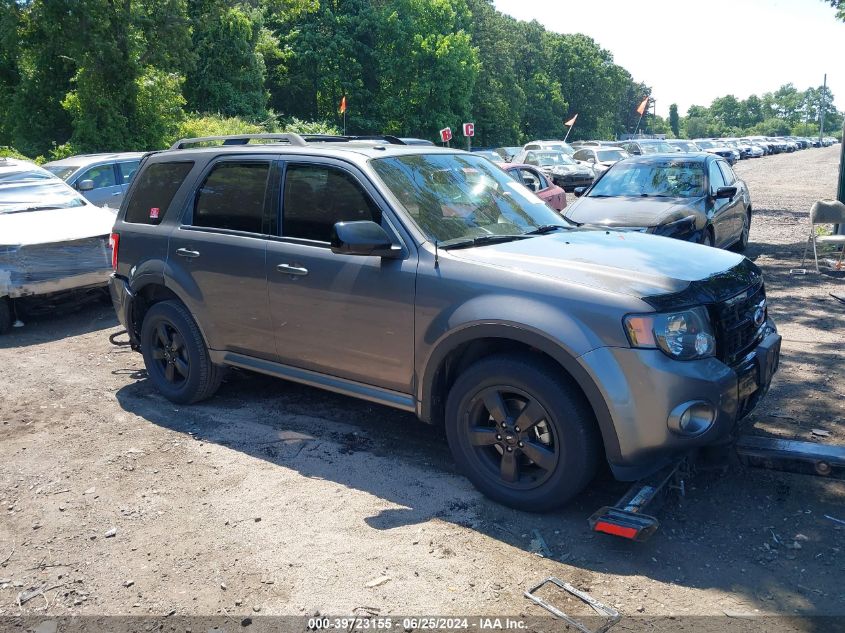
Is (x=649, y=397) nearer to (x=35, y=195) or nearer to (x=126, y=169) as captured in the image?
(x=35, y=195)

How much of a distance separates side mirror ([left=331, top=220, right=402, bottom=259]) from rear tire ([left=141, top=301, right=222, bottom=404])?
180 cm

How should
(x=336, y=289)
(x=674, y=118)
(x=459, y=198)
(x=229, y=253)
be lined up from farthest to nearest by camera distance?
1. (x=674, y=118)
2. (x=229, y=253)
3. (x=459, y=198)
4. (x=336, y=289)

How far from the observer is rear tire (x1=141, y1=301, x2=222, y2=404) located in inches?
225

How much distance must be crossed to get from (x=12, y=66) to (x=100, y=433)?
2752 cm

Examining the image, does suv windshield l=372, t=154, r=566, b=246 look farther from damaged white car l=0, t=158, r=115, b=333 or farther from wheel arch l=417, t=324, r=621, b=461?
damaged white car l=0, t=158, r=115, b=333

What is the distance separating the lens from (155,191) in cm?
605

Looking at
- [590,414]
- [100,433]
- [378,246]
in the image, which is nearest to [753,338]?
[590,414]

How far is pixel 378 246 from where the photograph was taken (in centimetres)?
439

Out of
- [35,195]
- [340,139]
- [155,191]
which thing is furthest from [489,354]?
[35,195]

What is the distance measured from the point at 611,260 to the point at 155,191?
12.1 ft

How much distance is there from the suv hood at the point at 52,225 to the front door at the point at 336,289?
4.74 m

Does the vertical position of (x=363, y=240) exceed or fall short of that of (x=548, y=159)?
it falls short

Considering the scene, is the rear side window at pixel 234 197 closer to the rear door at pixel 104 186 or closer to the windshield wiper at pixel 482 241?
the windshield wiper at pixel 482 241

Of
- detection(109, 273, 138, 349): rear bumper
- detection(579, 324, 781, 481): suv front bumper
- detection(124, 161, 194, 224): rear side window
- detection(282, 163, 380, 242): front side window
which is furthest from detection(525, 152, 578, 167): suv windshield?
detection(579, 324, 781, 481): suv front bumper
